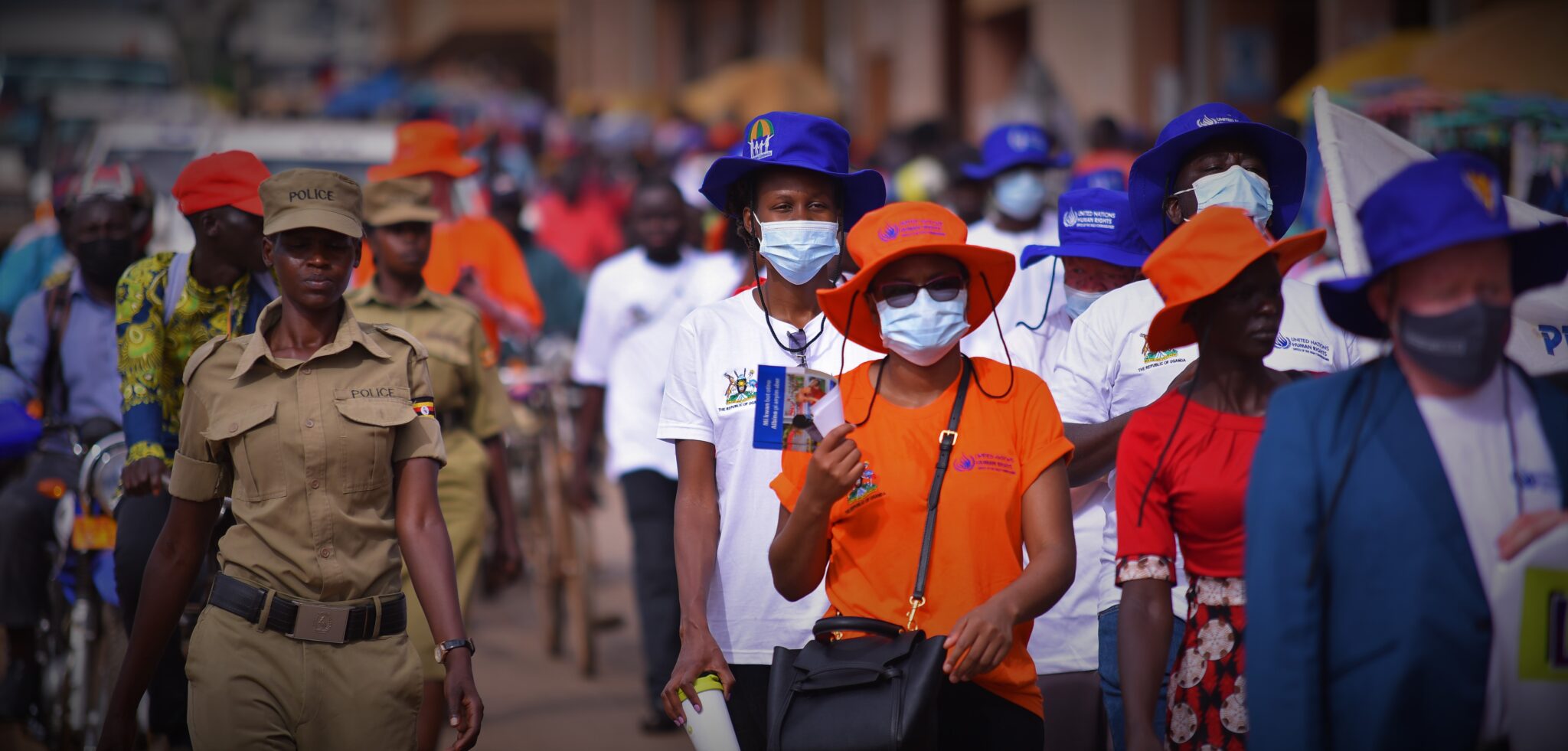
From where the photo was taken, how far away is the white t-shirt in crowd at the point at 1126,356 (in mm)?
4438

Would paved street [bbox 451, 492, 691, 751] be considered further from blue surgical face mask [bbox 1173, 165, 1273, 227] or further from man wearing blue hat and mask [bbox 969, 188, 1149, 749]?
blue surgical face mask [bbox 1173, 165, 1273, 227]

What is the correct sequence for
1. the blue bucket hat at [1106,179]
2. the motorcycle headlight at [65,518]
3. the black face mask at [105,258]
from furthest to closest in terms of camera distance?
the blue bucket hat at [1106,179] < the motorcycle headlight at [65,518] < the black face mask at [105,258]

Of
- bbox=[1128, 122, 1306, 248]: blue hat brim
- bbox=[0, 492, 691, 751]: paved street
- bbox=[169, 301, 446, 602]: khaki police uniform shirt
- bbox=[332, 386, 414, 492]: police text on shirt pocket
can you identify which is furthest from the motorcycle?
bbox=[1128, 122, 1306, 248]: blue hat brim

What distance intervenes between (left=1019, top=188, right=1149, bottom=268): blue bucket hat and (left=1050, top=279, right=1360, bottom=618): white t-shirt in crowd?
543mm

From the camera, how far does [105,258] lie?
251 inches

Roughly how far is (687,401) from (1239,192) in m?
1.67

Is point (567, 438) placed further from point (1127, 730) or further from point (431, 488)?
point (1127, 730)

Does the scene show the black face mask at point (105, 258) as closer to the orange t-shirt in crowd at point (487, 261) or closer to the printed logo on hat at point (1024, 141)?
the orange t-shirt in crowd at point (487, 261)

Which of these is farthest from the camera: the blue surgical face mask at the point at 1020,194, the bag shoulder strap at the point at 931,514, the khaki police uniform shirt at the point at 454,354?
Answer: the blue surgical face mask at the point at 1020,194

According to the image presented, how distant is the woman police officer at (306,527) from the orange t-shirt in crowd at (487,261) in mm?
3803

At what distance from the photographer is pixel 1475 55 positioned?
10.7 m

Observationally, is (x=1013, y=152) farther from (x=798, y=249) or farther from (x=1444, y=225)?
(x=1444, y=225)

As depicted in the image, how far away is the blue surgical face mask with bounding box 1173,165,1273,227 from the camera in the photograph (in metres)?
4.50

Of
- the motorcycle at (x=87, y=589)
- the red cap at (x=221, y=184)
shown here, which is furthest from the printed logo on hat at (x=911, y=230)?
the motorcycle at (x=87, y=589)
